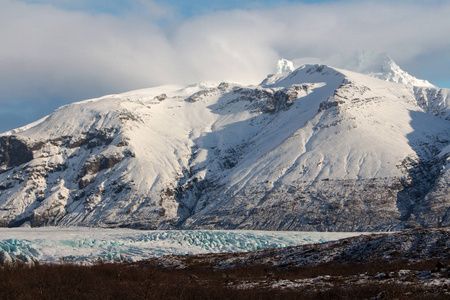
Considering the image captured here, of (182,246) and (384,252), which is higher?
(384,252)

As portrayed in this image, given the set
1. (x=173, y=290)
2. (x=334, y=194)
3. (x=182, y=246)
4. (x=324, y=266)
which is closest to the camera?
(x=173, y=290)

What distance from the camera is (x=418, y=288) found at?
25844 millimetres

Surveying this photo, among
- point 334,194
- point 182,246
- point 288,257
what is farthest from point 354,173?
point 288,257

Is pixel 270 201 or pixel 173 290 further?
pixel 270 201

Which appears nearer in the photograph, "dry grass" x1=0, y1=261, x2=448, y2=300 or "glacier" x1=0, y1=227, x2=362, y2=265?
"dry grass" x1=0, y1=261, x2=448, y2=300

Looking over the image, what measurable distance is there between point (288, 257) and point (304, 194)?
5447 inches

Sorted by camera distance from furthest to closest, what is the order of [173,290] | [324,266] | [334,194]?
[334,194] < [324,266] < [173,290]

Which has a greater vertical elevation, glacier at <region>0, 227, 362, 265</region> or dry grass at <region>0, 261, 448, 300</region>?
dry grass at <region>0, 261, 448, 300</region>

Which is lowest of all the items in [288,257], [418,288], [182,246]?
[182,246]

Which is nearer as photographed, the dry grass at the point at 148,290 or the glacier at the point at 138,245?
the dry grass at the point at 148,290

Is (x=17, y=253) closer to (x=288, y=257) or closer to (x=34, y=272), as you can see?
(x=34, y=272)

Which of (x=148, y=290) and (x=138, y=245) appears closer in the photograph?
(x=148, y=290)

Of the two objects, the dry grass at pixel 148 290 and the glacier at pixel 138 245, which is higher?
the dry grass at pixel 148 290

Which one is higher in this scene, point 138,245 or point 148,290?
point 148,290
